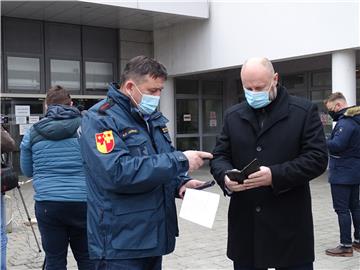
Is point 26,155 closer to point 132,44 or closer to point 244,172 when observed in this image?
point 244,172

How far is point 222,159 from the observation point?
9.66ft

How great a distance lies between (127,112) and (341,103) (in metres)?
3.81

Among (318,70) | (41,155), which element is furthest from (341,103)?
(318,70)

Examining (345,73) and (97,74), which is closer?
(345,73)

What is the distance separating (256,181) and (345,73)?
932 cm

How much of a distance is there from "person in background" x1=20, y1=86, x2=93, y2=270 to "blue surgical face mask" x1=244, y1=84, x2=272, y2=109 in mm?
1585

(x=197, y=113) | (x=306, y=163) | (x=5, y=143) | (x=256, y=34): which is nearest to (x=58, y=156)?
(x=5, y=143)

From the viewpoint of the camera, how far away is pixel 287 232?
2.76 m

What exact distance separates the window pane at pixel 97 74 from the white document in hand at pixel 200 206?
13014 millimetres

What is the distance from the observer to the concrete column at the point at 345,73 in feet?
36.0

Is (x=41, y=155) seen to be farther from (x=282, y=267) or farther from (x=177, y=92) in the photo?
(x=177, y=92)

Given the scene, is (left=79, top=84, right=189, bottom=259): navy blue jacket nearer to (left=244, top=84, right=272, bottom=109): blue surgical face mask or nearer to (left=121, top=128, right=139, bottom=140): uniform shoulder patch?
(left=121, top=128, right=139, bottom=140): uniform shoulder patch

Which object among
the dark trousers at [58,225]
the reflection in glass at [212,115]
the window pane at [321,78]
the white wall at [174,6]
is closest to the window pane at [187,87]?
the reflection in glass at [212,115]

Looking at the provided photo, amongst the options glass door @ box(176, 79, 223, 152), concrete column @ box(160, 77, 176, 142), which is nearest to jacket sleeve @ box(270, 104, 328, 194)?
concrete column @ box(160, 77, 176, 142)
